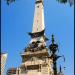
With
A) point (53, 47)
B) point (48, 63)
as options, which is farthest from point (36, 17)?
point (53, 47)

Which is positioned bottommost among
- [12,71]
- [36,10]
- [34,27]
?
[12,71]

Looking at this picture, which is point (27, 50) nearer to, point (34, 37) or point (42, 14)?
point (34, 37)

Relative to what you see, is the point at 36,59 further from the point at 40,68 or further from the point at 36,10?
the point at 36,10

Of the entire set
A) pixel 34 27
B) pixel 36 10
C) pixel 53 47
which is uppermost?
pixel 36 10

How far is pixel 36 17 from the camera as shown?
95375 mm

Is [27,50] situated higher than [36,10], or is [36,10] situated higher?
[36,10]

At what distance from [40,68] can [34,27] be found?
2110 centimetres

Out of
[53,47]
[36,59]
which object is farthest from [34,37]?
[53,47]

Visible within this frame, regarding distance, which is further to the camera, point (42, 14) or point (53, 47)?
point (42, 14)

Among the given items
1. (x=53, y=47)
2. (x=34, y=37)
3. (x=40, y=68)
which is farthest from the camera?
(x=34, y=37)

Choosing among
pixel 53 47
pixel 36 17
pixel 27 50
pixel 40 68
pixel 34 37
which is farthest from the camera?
pixel 36 17

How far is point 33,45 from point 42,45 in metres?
3.00

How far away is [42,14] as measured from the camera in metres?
96.1

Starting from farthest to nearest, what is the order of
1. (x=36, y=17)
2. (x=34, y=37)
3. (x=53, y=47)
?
(x=36, y=17) < (x=34, y=37) < (x=53, y=47)
